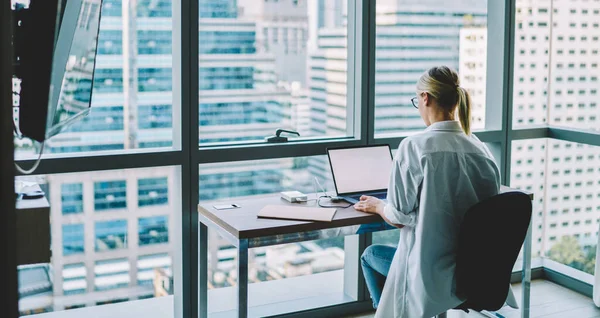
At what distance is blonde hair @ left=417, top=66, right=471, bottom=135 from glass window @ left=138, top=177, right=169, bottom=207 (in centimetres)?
134

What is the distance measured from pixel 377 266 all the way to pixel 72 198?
4.62 ft

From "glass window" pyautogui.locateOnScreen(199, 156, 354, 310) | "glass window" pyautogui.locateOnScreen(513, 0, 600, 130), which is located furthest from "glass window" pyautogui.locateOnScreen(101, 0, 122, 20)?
"glass window" pyautogui.locateOnScreen(513, 0, 600, 130)

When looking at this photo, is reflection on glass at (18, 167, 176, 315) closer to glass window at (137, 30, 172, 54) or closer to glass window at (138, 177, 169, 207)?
glass window at (138, 177, 169, 207)

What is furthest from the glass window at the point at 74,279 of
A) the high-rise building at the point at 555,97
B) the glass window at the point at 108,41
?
the high-rise building at the point at 555,97

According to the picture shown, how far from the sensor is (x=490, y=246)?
2596mm

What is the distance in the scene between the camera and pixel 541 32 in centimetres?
435

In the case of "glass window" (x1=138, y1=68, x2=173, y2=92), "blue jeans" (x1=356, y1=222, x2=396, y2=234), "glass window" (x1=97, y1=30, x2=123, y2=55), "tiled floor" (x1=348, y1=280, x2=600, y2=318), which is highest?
"glass window" (x1=97, y1=30, x2=123, y2=55)

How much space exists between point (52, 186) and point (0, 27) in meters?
2.03

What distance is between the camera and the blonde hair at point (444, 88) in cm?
277

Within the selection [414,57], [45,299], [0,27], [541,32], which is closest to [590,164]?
[541,32]

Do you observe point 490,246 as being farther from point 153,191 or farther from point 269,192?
point 153,191

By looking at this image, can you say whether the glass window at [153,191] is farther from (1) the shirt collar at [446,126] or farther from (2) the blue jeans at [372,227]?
Result: (1) the shirt collar at [446,126]

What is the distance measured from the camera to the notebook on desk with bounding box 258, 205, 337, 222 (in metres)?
2.96

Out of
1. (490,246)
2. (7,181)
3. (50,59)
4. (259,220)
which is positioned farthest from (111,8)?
(7,181)
